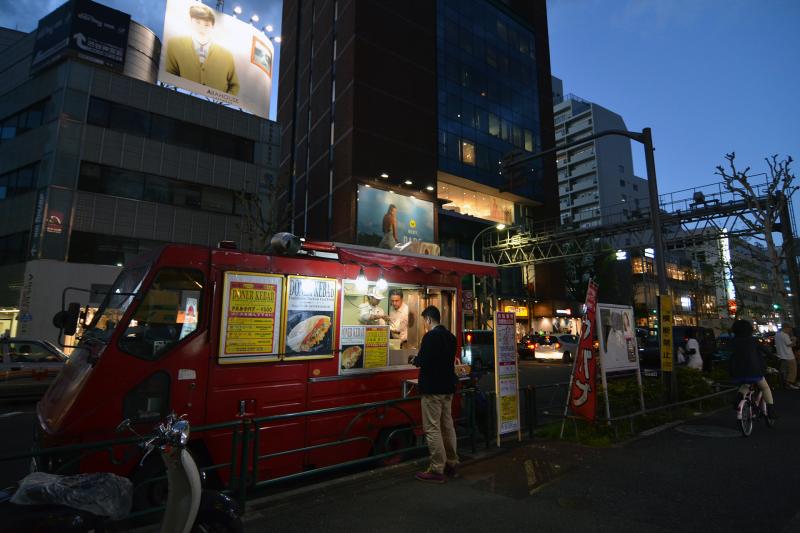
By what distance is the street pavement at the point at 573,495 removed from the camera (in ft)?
13.7

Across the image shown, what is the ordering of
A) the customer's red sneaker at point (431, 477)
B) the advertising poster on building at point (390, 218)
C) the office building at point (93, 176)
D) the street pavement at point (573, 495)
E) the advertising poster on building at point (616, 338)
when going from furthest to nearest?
the advertising poster on building at point (390, 218) < the office building at point (93, 176) < the advertising poster on building at point (616, 338) < the customer's red sneaker at point (431, 477) < the street pavement at point (573, 495)

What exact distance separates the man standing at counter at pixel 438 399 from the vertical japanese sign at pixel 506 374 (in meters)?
1.55

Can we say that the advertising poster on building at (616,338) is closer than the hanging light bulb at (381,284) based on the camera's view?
No

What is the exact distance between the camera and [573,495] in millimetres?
4930

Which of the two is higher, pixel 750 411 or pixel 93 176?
pixel 93 176

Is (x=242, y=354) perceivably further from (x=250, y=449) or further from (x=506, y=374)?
(x=506, y=374)

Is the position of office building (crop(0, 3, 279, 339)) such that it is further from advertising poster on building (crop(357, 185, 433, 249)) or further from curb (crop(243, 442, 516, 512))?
curb (crop(243, 442, 516, 512))

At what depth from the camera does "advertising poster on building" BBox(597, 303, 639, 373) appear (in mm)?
7691

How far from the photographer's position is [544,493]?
4965 mm

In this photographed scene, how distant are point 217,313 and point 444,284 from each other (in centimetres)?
366

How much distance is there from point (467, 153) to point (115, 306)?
34.0 m

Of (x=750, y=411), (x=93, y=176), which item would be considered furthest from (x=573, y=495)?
(x=93, y=176)

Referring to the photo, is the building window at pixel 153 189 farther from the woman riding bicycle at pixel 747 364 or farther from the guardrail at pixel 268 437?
the woman riding bicycle at pixel 747 364

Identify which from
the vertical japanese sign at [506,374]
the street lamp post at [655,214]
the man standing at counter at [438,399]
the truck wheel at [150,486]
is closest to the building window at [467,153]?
the street lamp post at [655,214]
